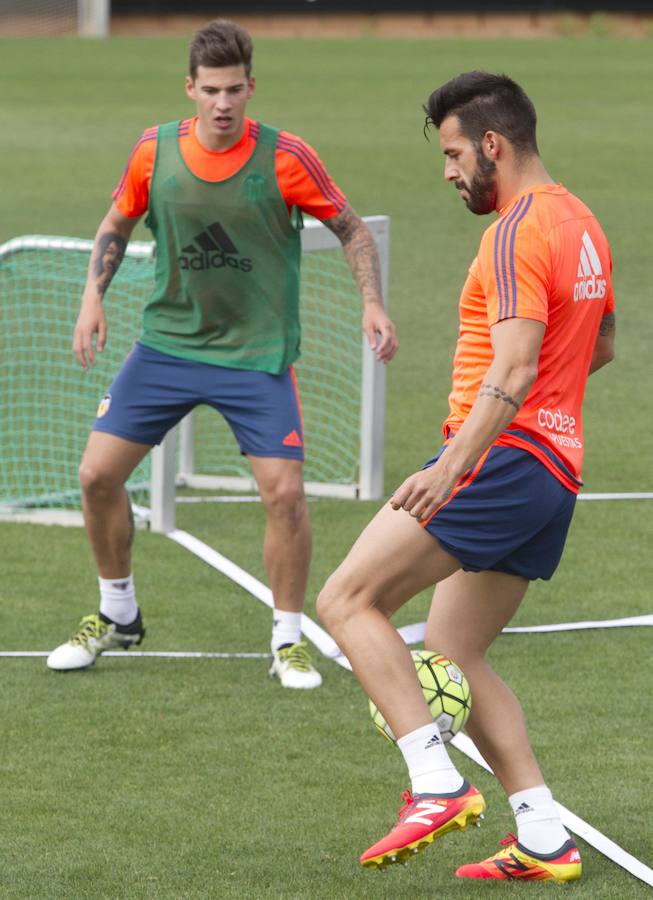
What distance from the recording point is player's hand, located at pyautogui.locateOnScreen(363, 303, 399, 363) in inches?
249

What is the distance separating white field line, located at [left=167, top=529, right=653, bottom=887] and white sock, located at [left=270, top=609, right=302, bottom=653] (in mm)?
264

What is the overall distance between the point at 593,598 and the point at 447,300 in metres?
9.63

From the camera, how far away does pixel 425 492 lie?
4.31 m

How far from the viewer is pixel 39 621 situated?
7.59m

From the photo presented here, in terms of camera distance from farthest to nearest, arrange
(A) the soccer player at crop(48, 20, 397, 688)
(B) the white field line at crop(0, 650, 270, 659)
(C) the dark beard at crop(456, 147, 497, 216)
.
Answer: (B) the white field line at crop(0, 650, 270, 659) → (A) the soccer player at crop(48, 20, 397, 688) → (C) the dark beard at crop(456, 147, 497, 216)

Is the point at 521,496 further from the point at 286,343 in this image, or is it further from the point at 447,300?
the point at 447,300

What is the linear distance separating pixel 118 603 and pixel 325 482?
145 inches

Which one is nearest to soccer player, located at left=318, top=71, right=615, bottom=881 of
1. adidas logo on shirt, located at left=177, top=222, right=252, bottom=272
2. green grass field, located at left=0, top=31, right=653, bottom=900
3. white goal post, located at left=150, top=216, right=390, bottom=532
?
green grass field, located at left=0, top=31, right=653, bottom=900

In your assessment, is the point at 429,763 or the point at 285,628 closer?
the point at 429,763

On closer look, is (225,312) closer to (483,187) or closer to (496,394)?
(483,187)

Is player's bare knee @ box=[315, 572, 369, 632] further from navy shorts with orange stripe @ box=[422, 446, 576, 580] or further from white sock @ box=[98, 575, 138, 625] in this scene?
white sock @ box=[98, 575, 138, 625]

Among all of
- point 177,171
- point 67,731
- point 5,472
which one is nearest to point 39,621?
point 67,731

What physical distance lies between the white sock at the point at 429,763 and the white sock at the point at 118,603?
8.39 ft

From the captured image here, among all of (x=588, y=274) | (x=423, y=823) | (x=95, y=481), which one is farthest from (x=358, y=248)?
(x=423, y=823)
